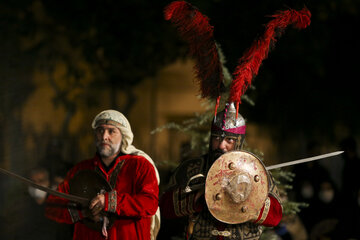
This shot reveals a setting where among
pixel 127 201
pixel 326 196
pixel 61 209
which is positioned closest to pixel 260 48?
pixel 127 201

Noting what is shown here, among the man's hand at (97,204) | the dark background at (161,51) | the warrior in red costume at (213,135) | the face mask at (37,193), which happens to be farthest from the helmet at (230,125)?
the dark background at (161,51)

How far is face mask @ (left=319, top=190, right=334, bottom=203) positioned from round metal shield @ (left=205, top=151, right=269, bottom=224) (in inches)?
149

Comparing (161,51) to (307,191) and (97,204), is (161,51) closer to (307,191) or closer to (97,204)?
(307,191)

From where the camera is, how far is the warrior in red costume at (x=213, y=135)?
488 cm

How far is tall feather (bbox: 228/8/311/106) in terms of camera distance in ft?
16.3

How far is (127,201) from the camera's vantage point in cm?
491

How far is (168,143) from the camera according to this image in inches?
473

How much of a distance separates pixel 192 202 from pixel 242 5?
5.81 meters

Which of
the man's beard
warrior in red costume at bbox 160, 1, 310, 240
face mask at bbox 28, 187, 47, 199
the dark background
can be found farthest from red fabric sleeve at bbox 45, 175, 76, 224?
the dark background

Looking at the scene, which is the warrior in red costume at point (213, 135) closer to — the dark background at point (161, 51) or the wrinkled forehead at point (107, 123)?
the wrinkled forehead at point (107, 123)

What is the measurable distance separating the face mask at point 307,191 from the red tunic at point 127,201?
3720 millimetres

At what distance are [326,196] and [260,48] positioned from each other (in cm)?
389

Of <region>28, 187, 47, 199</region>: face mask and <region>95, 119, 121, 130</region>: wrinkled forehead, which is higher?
<region>95, 119, 121, 130</region>: wrinkled forehead

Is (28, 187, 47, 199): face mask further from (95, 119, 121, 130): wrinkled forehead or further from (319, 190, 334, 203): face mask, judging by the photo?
(319, 190, 334, 203): face mask
